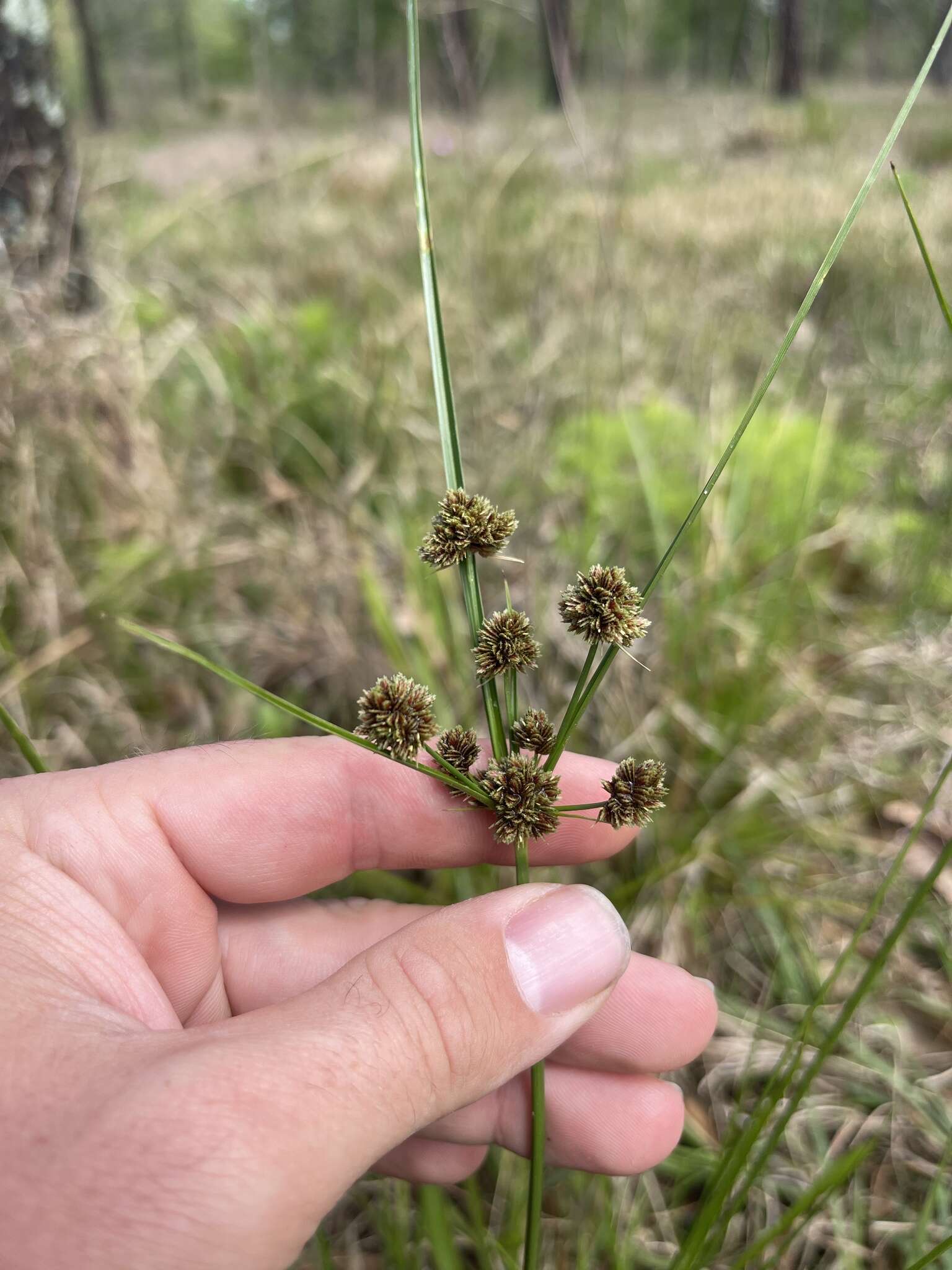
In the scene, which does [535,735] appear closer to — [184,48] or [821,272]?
[821,272]

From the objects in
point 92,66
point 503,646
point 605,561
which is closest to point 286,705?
point 503,646

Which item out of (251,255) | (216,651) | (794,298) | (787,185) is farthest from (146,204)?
(216,651)

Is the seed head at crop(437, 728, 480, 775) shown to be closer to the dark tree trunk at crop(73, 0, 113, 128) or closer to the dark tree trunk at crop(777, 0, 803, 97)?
the dark tree trunk at crop(777, 0, 803, 97)

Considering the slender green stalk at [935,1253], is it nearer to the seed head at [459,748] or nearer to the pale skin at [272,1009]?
the pale skin at [272,1009]

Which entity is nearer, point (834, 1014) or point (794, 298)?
point (834, 1014)

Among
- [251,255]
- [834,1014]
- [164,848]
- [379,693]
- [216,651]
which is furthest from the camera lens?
[251,255]

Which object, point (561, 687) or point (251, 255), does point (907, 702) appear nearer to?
point (561, 687)
